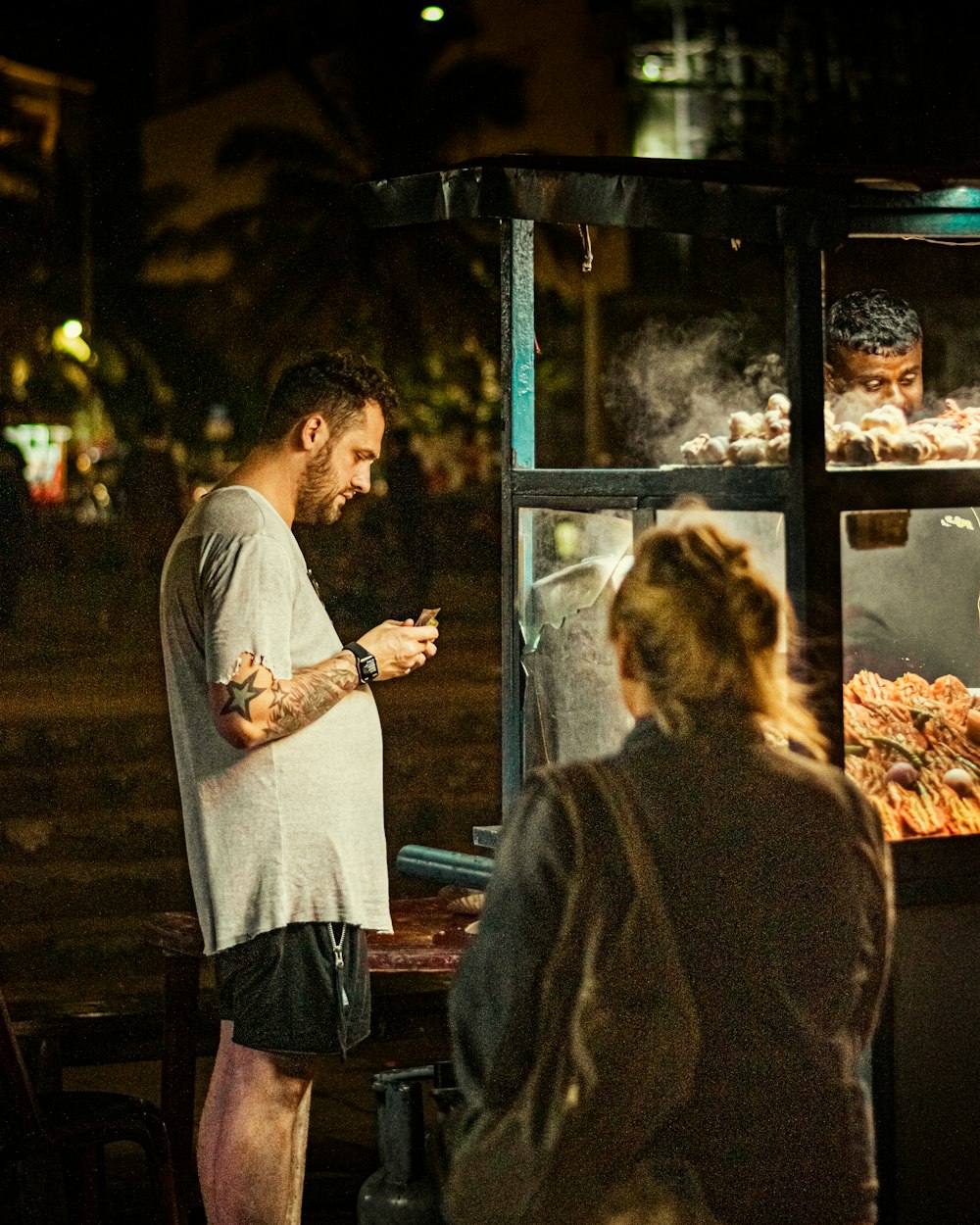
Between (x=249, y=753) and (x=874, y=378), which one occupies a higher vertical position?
(x=874, y=378)

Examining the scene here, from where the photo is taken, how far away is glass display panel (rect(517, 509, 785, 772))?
3822mm

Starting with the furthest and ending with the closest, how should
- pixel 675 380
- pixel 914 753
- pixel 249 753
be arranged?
1. pixel 675 380
2. pixel 249 753
3. pixel 914 753

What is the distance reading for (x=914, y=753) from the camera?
327cm

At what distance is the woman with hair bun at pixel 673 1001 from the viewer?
87.1 inches

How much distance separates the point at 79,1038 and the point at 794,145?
361cm

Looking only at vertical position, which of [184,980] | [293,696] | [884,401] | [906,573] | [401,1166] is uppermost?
[884,401]

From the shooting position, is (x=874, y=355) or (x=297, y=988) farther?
(x=874, y=355)

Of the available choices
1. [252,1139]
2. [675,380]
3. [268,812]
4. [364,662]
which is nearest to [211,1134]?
[252,1139]

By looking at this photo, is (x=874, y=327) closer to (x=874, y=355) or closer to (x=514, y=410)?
(x=874, y=355)

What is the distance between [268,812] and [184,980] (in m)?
0.48

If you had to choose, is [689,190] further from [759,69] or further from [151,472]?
[759,69]

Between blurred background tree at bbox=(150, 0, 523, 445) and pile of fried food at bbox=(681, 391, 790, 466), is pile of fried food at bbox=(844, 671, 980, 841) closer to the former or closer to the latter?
pile of fried food at bbox=(681, 391, 790, 466)

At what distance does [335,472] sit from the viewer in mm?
3764

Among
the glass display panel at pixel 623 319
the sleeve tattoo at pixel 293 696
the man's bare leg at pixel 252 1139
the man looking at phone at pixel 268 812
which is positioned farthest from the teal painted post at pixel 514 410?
the glass display panel at pixel 623 319
